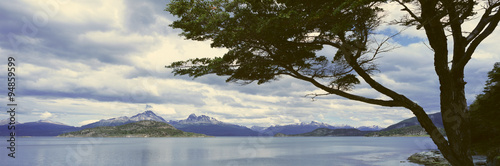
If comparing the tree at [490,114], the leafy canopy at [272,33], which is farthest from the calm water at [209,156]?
the leafy canopy at [272,33]

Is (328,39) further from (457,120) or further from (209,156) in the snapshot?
(209,156)

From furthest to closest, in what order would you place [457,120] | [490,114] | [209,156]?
[209,156], [490,114], [457,120]

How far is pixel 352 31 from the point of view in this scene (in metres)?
10.0

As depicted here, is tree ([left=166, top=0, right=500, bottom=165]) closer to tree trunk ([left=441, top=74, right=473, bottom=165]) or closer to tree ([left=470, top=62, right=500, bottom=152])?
tree trunk ([left=441, top=74, right=473, bottom=165])

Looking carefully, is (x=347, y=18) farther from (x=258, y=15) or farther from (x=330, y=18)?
(x=258, y=15)

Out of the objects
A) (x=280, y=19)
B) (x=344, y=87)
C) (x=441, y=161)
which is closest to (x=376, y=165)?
(x=441, y=161)

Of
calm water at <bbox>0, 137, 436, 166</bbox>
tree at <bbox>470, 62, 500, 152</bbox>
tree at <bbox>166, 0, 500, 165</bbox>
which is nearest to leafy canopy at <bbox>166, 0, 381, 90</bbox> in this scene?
tree at <bbox>166, 0, 500, 165</bbox>

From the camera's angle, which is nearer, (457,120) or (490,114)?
(457,120)

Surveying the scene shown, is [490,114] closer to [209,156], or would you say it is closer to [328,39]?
[328,39]

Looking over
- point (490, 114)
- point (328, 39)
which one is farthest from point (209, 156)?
point (328, 39)

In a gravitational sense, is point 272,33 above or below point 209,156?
above

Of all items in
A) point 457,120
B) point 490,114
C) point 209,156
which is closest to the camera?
point 457,120

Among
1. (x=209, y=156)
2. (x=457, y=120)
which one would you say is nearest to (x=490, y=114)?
(x=457, y=120)

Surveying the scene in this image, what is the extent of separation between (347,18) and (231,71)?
446 centimetres
